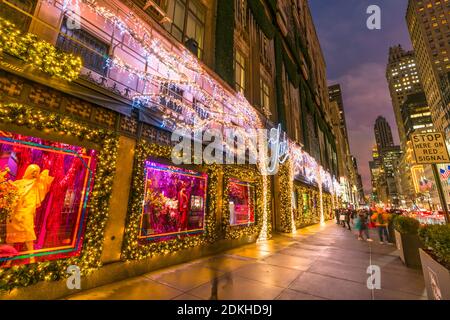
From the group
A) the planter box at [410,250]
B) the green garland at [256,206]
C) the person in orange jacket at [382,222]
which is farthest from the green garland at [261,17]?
the planter box at [410,250]

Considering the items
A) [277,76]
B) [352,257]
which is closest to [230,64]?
[277,76]

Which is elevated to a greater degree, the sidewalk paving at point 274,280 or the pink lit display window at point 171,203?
the pink lit display window at point 171,203

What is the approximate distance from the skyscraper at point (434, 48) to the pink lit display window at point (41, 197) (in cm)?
11305

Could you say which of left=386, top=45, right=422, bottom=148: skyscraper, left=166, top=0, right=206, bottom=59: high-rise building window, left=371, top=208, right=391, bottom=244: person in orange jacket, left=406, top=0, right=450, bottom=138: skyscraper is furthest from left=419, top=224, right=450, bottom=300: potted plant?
left=386, top=45, right=422, bottom=148: skyscraper

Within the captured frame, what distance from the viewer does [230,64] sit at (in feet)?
42.9

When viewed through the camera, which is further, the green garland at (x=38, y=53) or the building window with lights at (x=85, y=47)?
the building window with lights at (x=85, y=47)

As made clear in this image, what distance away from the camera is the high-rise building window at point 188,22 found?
10.5 m

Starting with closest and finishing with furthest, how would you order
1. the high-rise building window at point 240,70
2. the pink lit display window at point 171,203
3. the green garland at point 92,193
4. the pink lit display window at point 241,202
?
the green garland at point 92,193 < the pink lit display window at point 171,203 < the pink lit display window at point 241,202 < the high-rise building window at point 240,70

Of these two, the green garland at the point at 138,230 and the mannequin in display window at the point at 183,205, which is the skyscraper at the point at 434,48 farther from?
the green garland at the point at 138,230

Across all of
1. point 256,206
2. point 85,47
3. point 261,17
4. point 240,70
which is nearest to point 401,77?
point 261,17

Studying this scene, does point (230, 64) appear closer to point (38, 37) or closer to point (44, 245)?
point (38, 37)

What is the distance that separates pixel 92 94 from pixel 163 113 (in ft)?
8.10

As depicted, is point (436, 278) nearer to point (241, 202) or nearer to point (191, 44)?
point (241, 202)

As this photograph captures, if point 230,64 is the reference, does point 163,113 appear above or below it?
below
